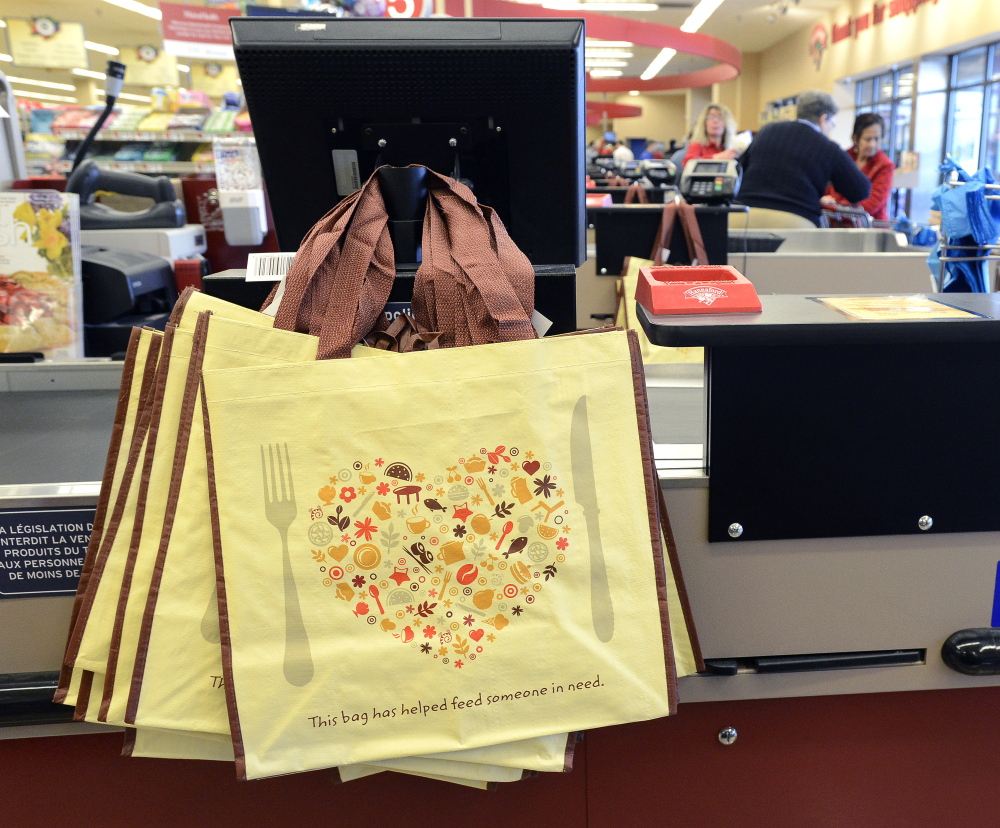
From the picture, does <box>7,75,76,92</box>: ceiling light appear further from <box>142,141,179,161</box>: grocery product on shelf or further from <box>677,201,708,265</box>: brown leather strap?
<box>677,201,708,265</box>: brown leather strap

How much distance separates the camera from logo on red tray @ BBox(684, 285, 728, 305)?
87cm

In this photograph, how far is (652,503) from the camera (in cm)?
77

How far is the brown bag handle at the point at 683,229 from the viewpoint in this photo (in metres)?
2.57

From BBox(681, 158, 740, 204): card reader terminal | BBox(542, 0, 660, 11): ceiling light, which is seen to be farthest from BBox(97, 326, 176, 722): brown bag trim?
BBox(542, 0, 660, 11): ceiling light

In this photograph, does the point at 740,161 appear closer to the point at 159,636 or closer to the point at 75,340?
the point at 75,340

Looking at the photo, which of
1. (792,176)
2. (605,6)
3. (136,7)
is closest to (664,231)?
(792,176)

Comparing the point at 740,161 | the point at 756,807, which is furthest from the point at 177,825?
the point at 740,161

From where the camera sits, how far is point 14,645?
913mm

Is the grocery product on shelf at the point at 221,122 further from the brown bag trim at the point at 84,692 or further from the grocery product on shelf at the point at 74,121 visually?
the brown bag trim at the point at 84,692

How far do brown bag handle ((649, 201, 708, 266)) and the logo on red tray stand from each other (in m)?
1.76

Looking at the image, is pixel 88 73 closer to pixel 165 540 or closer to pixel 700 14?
pixel 700 14

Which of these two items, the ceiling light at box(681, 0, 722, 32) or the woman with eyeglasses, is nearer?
the woman with eyeglasses

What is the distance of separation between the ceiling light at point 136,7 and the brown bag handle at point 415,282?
41.9 ft

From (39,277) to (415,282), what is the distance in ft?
5.61
